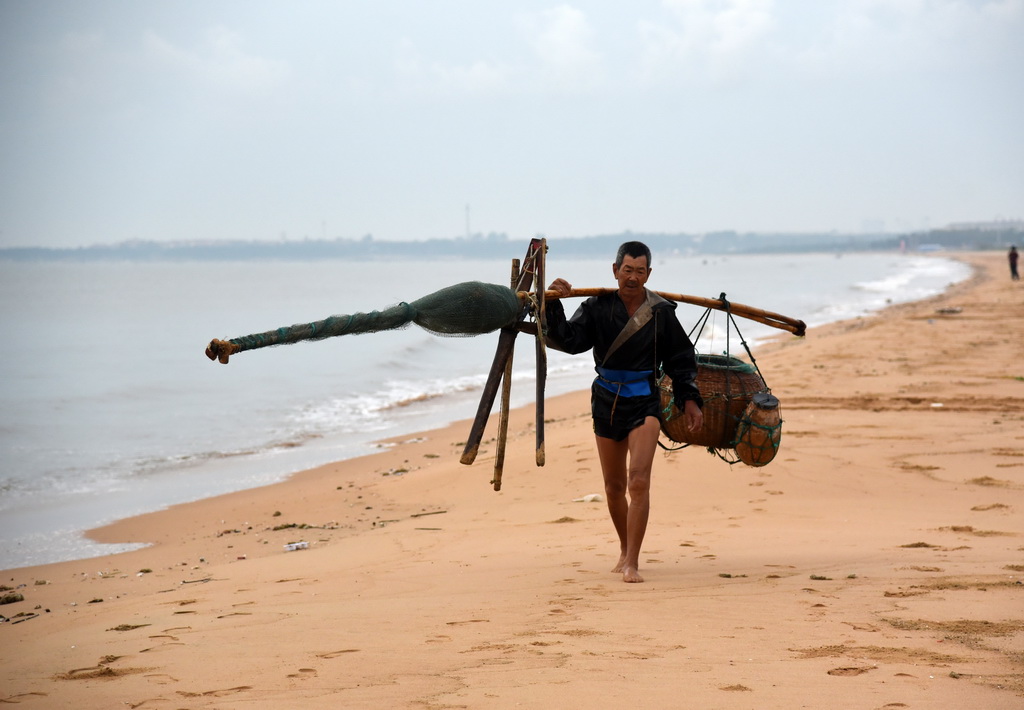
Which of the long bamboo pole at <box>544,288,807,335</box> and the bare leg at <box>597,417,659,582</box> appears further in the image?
the long bamboo pole at <box>544,288,807,335</box>

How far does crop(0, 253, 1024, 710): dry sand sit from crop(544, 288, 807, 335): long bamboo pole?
4.59 feet

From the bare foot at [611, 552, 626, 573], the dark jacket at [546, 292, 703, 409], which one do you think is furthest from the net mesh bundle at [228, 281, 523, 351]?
the bare foot at [611, 552, 626, 573]

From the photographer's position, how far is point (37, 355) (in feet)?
95.5

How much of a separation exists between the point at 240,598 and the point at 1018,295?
102 ft

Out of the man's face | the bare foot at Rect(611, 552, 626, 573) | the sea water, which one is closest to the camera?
the man's face

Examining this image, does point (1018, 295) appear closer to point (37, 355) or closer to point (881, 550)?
point (881, 550)

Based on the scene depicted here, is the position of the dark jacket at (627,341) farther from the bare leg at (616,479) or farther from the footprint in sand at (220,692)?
the footprint in sand at (220,692)

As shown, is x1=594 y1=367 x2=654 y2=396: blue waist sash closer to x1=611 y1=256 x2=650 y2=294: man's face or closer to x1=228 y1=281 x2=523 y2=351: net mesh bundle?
x1=611 y1=256 x2=650 y2=294: man's face

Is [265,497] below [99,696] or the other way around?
below

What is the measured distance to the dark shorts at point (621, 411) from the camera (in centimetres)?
475

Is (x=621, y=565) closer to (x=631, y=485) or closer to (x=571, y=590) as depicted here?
(x=571, y=590)

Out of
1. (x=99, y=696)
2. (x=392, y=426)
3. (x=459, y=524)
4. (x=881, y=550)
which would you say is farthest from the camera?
(x=392, y=426)

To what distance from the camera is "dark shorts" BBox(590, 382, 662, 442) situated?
4750 millimetres

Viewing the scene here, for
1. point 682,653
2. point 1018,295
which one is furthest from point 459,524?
point 1018,295
